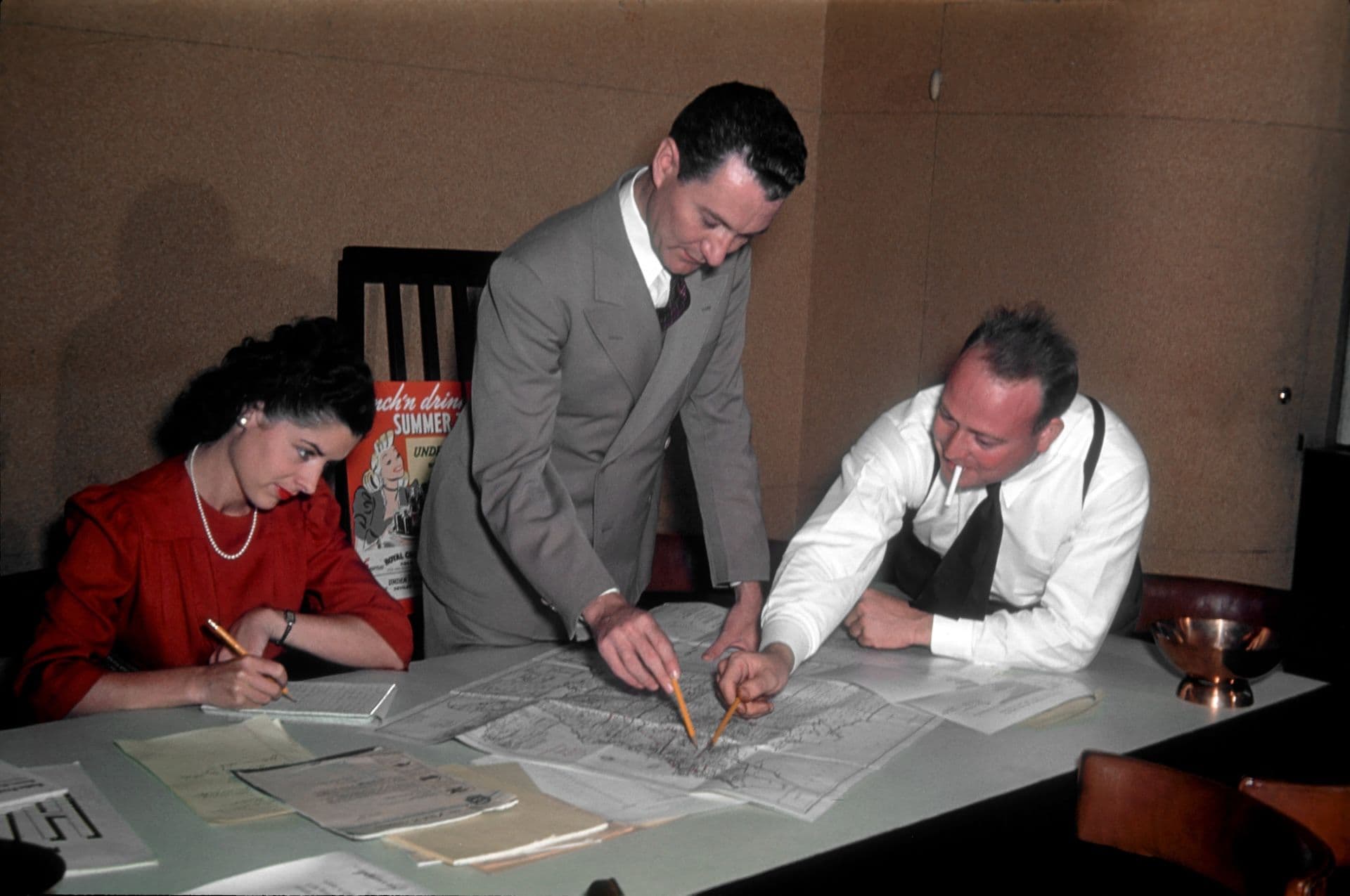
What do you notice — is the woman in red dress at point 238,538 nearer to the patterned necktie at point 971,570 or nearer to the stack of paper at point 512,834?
the stack of paper at point 512,834

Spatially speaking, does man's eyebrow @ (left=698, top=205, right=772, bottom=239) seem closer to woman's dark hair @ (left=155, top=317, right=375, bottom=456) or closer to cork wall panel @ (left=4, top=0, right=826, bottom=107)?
woman's dark hair @ (left=155, top=317, right=375, bottom=456)

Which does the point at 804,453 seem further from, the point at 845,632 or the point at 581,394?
the point at 581,394

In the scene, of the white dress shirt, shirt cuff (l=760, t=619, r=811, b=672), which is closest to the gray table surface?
the white dress shirt

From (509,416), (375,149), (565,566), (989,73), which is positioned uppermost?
(989,73)

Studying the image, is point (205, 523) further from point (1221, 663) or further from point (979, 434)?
point (1221, 663)

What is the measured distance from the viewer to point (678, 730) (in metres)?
1.74

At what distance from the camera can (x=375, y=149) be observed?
3.33 meters

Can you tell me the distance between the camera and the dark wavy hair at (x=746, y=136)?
1720mm

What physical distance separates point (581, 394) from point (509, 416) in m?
0.18

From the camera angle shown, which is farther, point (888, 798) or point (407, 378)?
point (407, 378)


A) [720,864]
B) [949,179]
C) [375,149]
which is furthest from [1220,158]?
[720,864]

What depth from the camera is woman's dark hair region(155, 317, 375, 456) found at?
215 cm

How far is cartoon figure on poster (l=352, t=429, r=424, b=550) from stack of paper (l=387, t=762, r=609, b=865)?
5.48 feet

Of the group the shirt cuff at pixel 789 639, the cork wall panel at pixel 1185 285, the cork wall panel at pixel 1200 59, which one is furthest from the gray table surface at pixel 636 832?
the cork wall panel at pixel 1200 59
